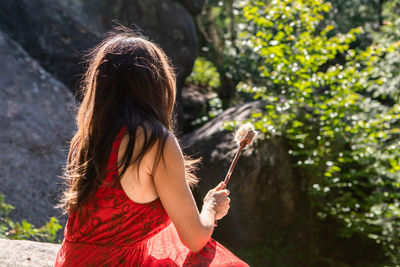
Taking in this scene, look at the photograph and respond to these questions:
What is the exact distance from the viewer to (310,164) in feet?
14.7

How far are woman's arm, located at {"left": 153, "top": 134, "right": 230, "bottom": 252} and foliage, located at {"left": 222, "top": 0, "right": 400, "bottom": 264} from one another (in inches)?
109

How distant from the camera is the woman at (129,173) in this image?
4.82ft

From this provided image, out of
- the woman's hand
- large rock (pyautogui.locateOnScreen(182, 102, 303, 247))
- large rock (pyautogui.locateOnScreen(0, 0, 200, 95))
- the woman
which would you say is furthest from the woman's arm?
large rock (pyautogui.locateOnScreen(0, 0, 200, 95))

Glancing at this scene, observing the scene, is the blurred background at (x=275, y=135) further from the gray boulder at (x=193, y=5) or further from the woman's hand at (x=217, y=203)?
the woman's hand at (x=217, y=203)

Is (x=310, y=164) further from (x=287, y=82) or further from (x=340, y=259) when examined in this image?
(x=340, y=259)

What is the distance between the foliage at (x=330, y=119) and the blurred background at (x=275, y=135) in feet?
0.04

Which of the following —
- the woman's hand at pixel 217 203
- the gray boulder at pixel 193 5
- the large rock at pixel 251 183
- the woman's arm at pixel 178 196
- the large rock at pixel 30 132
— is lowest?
the large rock at pixel 251 183

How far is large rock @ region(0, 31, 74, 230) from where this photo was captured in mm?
4469

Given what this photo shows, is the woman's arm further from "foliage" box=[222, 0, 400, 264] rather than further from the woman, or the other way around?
"foliage" box=[222, 0, 400, 264]

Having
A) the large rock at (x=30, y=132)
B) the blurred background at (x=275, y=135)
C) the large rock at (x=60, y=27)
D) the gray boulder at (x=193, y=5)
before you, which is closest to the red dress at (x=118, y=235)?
the blurred background at (x=275, y=135)

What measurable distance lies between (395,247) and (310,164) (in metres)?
1.12

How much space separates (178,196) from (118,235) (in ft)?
0.94

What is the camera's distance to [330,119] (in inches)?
168

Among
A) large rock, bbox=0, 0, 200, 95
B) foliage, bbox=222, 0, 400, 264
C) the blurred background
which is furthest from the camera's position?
large rock, bbox=0, 0, 200, 95
